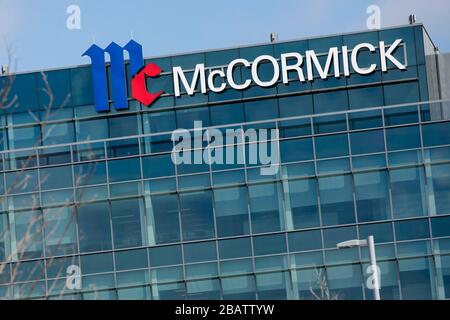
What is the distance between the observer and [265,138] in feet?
130

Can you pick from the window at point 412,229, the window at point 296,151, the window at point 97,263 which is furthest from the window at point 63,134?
the window at point 412,229

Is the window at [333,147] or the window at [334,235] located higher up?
the window at [333,147]

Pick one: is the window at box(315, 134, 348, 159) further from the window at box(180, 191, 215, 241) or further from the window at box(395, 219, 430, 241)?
the window at box(180, 191, 215, 241)

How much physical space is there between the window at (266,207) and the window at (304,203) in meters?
0.39

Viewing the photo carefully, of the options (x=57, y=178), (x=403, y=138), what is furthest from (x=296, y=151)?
(x=57, y=178)

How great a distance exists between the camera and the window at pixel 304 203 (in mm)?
38438

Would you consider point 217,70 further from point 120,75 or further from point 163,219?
point 163,219

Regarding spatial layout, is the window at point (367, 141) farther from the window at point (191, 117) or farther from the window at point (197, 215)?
the window at point (191, 117)

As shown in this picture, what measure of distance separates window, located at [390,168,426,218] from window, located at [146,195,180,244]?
21.6 ft

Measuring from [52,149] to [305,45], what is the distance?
992cm

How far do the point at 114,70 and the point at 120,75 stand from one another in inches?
11.2

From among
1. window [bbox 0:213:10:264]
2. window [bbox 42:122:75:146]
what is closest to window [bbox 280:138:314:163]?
window [bbox 0:213:10:264]

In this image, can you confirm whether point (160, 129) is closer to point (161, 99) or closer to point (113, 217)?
point (161, 99)
